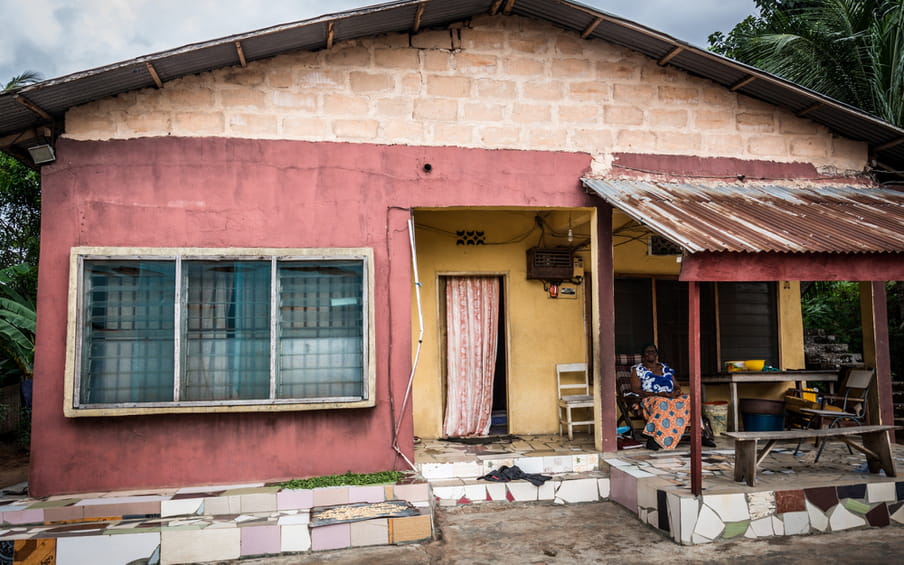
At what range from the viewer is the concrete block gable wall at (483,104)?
671 centimetres

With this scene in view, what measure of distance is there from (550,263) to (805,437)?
3805 mm

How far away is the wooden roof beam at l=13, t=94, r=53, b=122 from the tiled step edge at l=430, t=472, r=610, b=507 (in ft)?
17.4

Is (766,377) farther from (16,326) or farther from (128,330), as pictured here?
(16,326)

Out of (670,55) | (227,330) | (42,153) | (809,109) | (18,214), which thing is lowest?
(227,330)

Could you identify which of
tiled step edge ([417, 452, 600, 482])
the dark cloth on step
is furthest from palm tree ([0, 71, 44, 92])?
the dark cloth on step

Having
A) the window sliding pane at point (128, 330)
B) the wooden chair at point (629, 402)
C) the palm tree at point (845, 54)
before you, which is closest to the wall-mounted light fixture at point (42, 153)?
the window sliding pane at point (128, 330)

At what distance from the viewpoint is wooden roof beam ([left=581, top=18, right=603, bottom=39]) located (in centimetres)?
710

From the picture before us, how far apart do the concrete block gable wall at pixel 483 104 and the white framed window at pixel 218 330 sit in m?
1.37

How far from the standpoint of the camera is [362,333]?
673 centimetres

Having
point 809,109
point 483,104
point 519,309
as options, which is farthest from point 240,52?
point 809,109

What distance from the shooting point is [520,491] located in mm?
6883

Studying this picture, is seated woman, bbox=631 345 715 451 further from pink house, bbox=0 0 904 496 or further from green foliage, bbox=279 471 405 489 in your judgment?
green foliage, bbox=279 471 405 489

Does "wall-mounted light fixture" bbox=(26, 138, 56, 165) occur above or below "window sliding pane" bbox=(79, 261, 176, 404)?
above

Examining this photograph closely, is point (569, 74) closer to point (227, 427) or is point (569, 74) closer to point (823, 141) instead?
point (823, 141)
